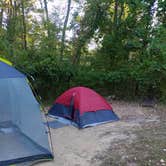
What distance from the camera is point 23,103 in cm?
475

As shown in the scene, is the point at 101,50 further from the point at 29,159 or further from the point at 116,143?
the point at 29,159

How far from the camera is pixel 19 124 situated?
4656mm

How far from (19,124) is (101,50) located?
555cm

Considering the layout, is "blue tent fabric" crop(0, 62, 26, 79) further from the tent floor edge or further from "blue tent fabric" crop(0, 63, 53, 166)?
the tent floor edge

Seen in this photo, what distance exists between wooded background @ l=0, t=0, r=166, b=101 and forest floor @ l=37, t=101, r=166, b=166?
2121 millimetres

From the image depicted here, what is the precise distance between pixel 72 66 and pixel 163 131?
4470 mm

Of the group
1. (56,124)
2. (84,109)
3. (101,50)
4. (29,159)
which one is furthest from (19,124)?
(101,50)

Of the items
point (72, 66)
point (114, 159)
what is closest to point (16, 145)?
point (114, 159)

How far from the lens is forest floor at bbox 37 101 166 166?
3867mm

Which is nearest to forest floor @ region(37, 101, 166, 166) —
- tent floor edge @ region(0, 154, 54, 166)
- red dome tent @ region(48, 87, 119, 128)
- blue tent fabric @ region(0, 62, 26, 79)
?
tent floor edge @ region(0, 154, 54, 166)

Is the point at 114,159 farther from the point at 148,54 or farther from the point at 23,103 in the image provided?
the point at 148,54

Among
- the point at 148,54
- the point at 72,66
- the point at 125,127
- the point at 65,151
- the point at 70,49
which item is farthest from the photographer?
the point at 70,49

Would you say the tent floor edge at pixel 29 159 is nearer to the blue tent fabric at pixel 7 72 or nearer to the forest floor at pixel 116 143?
the forest floor at pixel 116 143

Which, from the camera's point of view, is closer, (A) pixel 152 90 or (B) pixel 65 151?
(B) pixel 65 151
